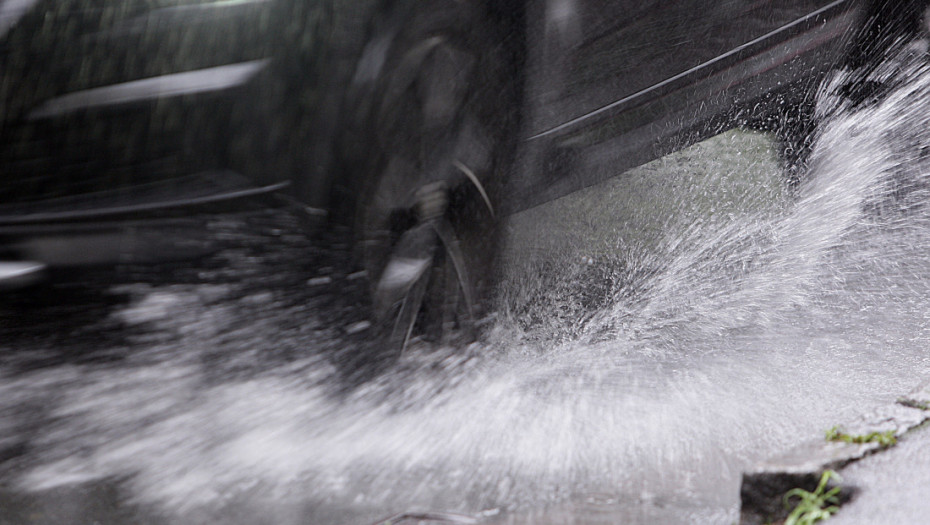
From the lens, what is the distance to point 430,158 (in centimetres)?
286

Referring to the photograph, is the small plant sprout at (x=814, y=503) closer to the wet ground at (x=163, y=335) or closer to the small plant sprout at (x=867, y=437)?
the small plant sprout at (x=867, y=437)

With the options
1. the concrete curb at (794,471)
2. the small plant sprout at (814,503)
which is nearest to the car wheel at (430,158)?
the concrete curb at (794,471)

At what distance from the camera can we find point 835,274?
15.0ft

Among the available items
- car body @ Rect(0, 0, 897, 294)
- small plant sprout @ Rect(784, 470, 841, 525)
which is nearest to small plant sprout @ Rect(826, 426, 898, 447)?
small plant sprout @ Rect(784, 470, 841, 525)

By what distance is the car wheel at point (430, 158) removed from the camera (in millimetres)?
2625

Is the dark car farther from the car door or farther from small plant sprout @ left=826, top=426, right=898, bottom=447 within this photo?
small plant sprout @ left=826, top=426, right=898, bottom=447

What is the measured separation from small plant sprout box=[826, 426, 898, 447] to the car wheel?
1332 millimetres

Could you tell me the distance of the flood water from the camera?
2.32 meters

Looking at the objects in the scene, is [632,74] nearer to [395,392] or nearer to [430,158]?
[430,158]

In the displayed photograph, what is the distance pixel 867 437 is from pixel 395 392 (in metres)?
1.46

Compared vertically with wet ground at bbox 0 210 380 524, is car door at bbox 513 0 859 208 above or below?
above

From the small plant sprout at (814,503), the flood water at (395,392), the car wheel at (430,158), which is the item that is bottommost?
the small plant sprout at (814,503)

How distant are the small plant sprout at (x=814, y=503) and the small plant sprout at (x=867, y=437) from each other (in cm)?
23

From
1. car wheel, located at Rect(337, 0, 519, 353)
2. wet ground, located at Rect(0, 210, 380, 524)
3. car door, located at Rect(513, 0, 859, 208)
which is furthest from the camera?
car door, located at Rect(513, 0, 859, 208)
